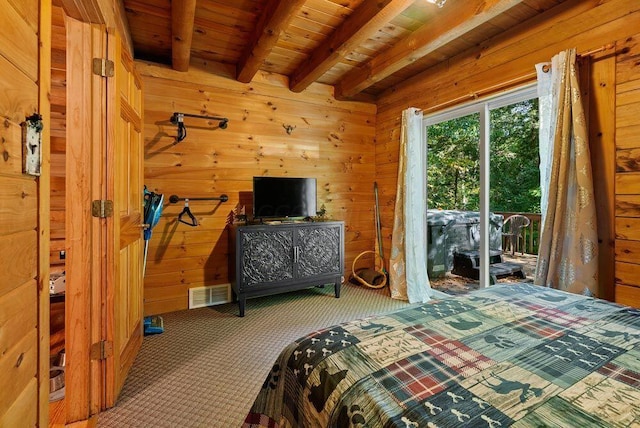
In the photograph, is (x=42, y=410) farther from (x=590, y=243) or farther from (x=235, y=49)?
(x=235, y=49)

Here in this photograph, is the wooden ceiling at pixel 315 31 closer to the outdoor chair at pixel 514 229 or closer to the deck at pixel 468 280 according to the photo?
the outdoor chair at pixel 514 229

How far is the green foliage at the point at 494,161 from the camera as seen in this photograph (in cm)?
284

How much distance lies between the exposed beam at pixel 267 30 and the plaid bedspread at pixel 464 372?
2.06 metres

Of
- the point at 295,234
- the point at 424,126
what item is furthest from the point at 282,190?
the point at 424,126

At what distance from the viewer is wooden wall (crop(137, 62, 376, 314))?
300 centimetres

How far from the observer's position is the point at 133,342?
6.79ft

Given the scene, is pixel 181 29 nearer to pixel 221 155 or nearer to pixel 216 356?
pixel 221 155

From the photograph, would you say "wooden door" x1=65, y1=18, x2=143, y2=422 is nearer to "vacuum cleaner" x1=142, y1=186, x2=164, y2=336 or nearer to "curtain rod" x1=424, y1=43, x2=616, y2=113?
"vacuum cleaner" x1=142, y1=186, x2=164, y2=336

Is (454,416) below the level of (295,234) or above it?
below

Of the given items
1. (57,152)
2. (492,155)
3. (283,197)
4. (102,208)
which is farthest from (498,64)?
(57,152)

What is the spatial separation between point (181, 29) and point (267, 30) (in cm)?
64

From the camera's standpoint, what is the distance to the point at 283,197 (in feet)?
11.0

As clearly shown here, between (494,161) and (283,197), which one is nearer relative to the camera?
(494,161)

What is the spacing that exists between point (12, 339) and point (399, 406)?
0.94 m
